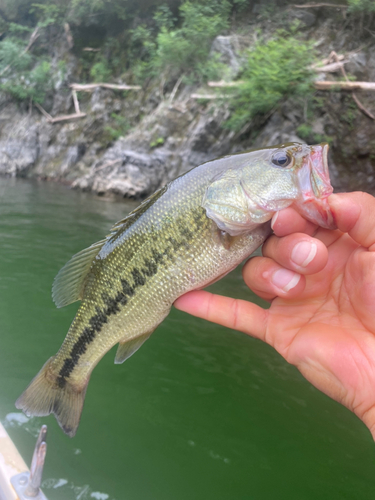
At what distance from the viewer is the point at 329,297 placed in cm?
212

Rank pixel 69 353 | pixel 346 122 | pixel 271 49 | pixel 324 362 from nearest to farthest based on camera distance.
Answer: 1. pixel 324 362
2. pixel 69 353
3. pixel 346 122
4. pixel 271 49

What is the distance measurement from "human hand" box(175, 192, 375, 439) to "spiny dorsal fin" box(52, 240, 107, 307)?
111 cm

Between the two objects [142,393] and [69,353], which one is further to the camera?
[142,393]

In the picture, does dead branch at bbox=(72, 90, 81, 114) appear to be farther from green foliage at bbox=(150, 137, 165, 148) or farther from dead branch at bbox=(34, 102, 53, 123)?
green foliage at bbox=(150, 137, 165, 148)

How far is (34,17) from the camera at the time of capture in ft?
111

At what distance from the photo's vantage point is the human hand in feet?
5.85

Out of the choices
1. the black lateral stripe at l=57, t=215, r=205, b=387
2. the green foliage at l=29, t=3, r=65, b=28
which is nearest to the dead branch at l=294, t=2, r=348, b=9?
the black lateral stripe at l=57, t=215, r=205, b=387

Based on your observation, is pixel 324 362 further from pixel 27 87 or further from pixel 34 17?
pixel 34 17

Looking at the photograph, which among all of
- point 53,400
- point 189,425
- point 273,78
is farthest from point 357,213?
point 273,78

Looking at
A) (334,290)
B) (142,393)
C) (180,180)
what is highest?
(180,180)

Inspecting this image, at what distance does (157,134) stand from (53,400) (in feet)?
64.4

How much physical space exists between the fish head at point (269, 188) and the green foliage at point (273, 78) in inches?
541

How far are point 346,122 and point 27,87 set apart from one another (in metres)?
28.0

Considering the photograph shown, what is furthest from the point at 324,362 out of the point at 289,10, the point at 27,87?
the point at 27,87
